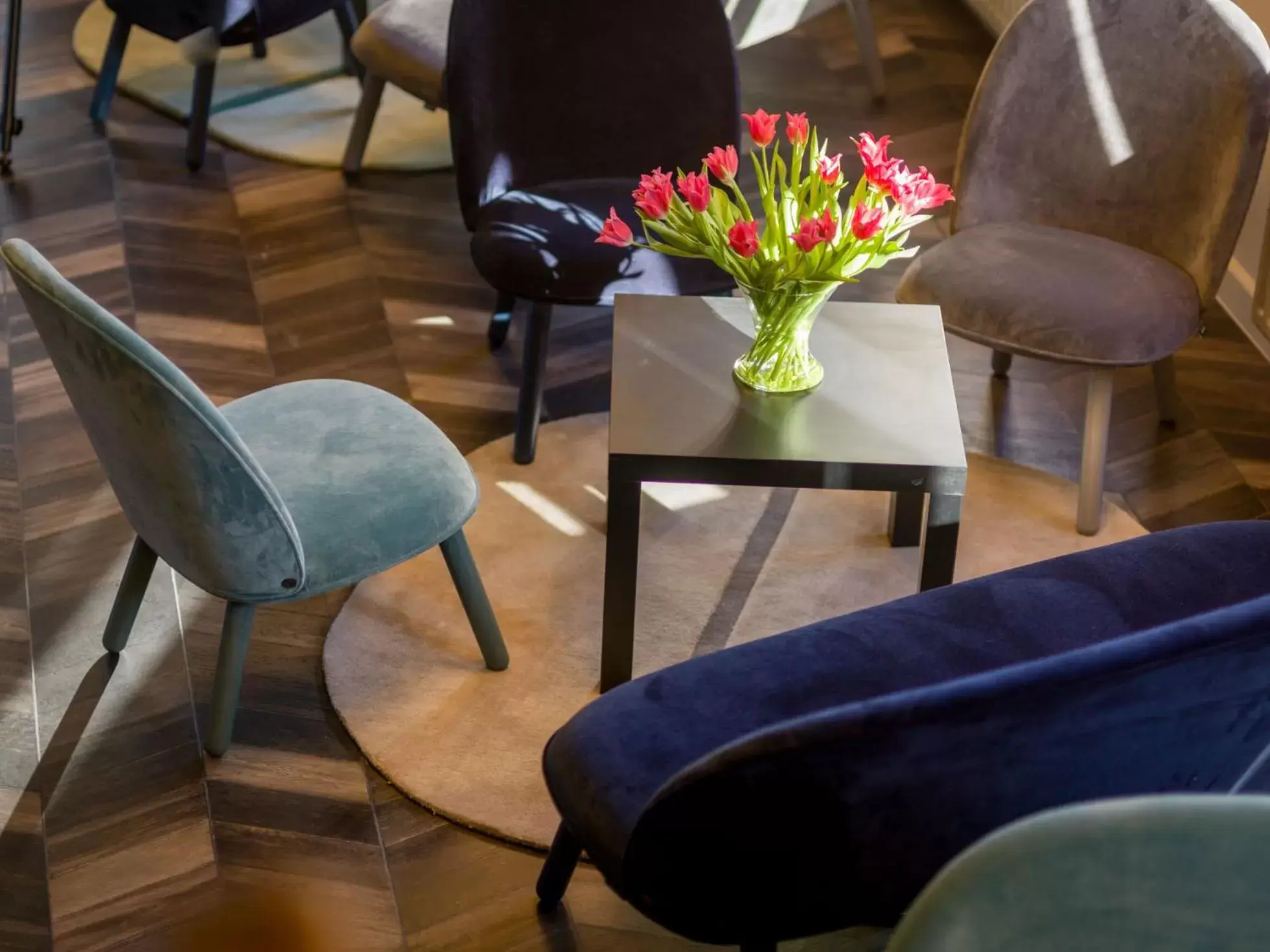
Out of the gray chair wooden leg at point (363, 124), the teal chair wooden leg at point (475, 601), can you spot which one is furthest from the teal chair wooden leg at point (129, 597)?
the gray chair wooden leg at point (363, 124)

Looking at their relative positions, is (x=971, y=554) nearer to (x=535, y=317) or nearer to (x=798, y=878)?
(x=535, y=317)

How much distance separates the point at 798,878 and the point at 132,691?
1.42 metres

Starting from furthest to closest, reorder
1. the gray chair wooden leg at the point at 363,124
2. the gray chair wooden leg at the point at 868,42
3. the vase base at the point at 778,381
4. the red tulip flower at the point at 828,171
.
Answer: the gray chair wooden leg at the point at 868,42 → the gray chair wooden leg at the point at 363,124 → the vase base at the point at 778,381 → the red tulip flower at the point at 828,171

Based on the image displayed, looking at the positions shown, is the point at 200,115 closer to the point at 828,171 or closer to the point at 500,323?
the point at 500,323

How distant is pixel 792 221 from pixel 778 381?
11.1 inches

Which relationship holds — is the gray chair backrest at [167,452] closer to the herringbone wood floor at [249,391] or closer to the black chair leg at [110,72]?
the herringbone wood floor at [249,391]

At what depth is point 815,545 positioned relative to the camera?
2.85 m

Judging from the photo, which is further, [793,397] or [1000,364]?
[1000,364]

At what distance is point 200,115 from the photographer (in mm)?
4082

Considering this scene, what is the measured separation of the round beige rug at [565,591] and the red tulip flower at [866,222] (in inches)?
31.5

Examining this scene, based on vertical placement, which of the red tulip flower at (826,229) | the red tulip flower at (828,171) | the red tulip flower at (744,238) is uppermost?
the red tulip flower at (828,171)

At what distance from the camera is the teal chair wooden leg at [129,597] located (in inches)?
96.5

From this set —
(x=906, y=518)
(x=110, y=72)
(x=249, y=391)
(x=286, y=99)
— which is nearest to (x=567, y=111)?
(x=249, y=391)

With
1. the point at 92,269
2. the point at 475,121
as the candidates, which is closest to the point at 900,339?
the point at 475,121
